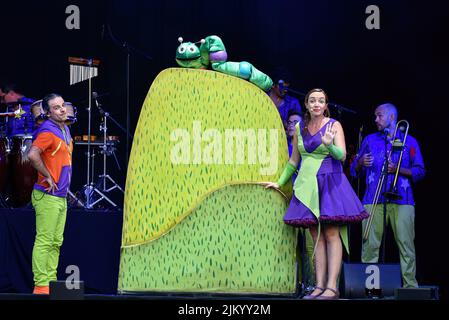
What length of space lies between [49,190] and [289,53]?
4367 millimetres

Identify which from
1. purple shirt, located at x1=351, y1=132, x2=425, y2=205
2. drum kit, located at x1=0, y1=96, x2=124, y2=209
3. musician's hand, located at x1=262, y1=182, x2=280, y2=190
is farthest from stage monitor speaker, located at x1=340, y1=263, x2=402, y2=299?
drum kit, located at x1=0, y1=96, x2=124, y2=209

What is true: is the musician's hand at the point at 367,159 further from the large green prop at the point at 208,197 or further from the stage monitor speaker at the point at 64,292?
→ the stage monitor speaker at the point at 64,292

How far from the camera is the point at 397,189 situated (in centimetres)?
802

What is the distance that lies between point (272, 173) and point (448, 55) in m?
3.72

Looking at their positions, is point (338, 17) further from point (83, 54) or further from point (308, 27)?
point (83, 54)

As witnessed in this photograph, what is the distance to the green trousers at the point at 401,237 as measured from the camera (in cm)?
796

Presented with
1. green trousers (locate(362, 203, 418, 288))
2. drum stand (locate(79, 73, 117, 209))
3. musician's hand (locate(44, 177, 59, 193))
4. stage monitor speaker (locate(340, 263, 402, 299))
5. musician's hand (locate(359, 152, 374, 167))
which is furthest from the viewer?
drum stand (locate(79, 73, 117, 209))

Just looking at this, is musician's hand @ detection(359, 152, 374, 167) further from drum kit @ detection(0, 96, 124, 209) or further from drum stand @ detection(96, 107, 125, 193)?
drum stand @ detection(96, 107, 125, 193)

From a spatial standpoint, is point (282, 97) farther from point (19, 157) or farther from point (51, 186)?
point (51, 186)

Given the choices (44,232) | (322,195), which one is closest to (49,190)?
(44,232)

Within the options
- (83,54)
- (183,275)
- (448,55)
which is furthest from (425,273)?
(83,54)

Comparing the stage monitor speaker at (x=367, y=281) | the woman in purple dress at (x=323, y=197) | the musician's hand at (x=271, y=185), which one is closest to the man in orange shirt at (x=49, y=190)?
the musician's hand at (x=271, y=185)

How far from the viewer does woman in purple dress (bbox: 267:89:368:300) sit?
20.3 feet

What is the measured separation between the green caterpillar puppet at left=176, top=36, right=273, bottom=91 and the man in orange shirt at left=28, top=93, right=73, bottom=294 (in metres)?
1.09
